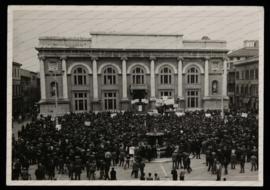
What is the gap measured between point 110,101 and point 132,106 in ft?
4.67

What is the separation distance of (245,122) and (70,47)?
10400 millimetres

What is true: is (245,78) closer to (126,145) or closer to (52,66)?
(126,145)

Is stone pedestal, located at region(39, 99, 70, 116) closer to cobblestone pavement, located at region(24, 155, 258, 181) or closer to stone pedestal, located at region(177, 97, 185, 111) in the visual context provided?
cobblestone pavement, located at region(24, 155, 258, 181)

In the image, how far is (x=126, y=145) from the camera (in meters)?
13.7

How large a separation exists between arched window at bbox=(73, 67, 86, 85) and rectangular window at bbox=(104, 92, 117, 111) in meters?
1.90

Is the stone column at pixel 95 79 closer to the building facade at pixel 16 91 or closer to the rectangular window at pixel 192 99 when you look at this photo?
the rectangular window at pixel 192 99

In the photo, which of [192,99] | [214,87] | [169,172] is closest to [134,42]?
[192,99]

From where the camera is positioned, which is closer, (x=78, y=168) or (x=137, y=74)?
(x=78, y=168)

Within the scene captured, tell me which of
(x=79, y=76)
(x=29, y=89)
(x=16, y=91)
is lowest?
(x=16, y=91)

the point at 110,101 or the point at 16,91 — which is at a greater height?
the point at 16,91

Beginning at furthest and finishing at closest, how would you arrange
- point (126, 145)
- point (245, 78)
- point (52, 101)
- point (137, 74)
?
point (137, 74) < point (52, 101) < point (245, 78) < point (126, 145)

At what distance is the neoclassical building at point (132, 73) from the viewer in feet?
58.0

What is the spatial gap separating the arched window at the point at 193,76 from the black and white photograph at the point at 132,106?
0.07 metres

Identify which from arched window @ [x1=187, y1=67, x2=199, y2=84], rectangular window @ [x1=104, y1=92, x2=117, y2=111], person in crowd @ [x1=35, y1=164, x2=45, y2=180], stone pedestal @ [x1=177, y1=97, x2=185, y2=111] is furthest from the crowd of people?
arched window @ [x1=187, y1=67, x2=199, y2=84]
